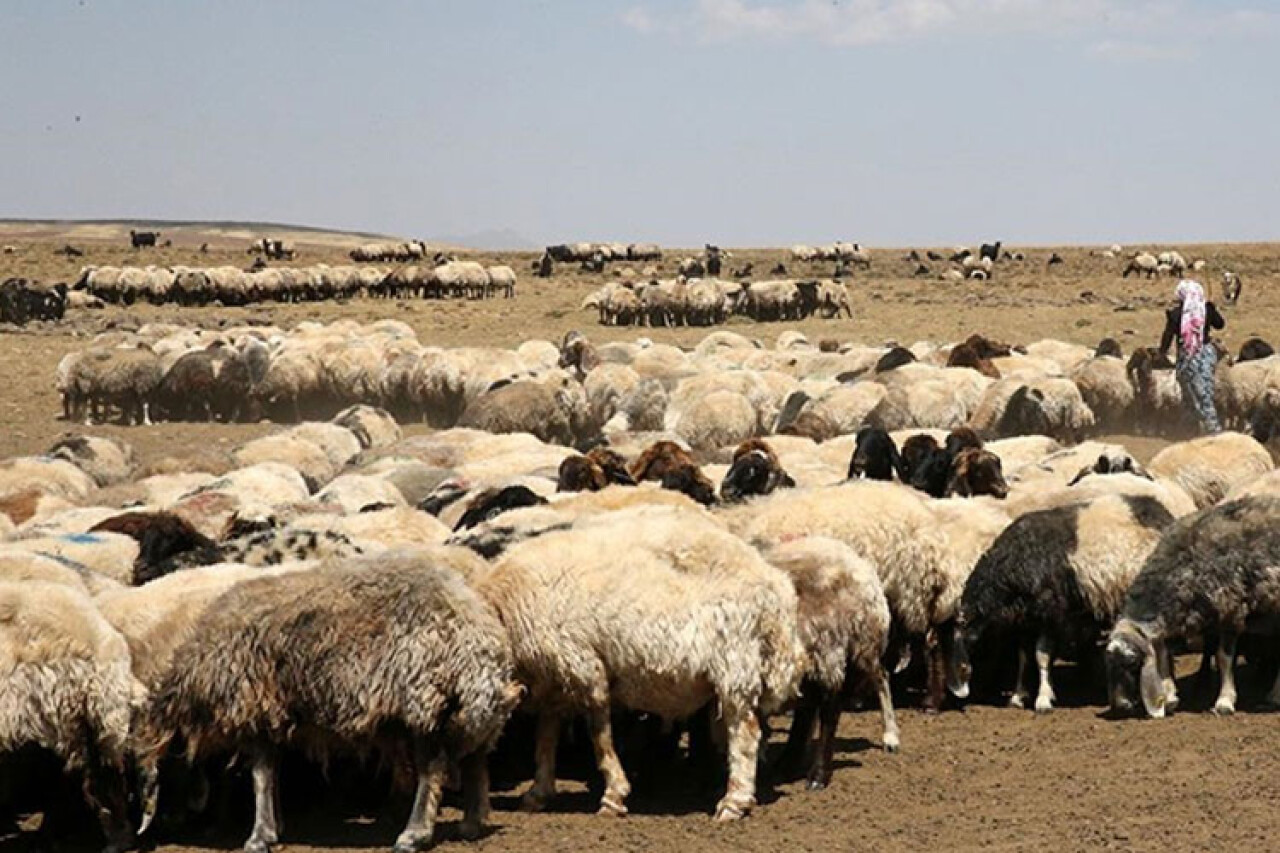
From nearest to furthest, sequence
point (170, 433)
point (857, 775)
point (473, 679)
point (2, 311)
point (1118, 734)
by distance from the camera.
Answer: point (473, 679), point (857, 775), point (1118, 734), point (170, 433), point (2, 311)

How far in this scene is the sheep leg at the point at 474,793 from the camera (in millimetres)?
8039

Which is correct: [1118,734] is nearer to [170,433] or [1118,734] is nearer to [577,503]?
[577,503]

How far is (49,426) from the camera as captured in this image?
27.0 metres

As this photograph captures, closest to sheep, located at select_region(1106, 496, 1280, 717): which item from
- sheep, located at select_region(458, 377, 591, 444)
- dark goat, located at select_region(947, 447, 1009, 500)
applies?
dark goat, located at select_region(947, 447, 1009, 500)

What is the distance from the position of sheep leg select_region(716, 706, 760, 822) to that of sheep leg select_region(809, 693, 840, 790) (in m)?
0.70

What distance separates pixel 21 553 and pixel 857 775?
16.4ft

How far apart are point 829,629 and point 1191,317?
38.8ft

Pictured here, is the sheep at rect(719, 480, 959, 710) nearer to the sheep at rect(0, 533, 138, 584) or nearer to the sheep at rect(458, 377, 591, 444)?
the sheep at rect(0, 533, 138, 584)

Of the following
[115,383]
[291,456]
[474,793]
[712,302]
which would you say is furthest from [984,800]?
[712,302]

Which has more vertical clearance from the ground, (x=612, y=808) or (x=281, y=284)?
(x=612, y=808)

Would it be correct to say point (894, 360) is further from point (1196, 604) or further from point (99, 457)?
point (1196, 604)

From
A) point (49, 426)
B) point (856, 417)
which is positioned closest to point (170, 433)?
point (49, 426)

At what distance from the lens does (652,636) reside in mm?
8188

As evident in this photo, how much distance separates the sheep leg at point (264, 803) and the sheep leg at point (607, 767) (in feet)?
5.44
